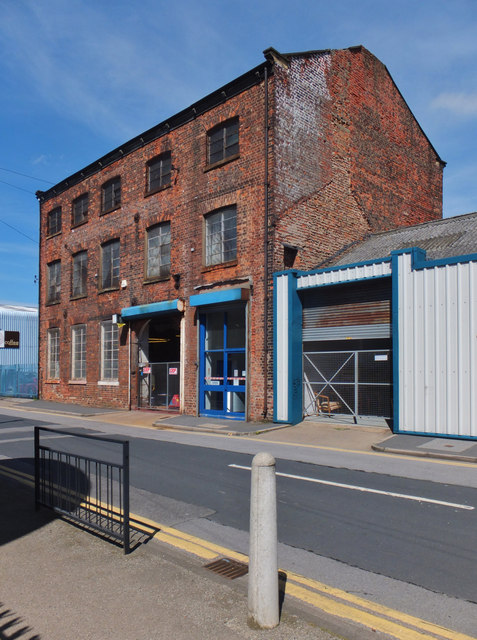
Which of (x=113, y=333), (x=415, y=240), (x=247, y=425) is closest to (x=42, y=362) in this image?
(x=113, y=333)

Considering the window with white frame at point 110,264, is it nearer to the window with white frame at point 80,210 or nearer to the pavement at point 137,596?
the window with white frame at point 80,210

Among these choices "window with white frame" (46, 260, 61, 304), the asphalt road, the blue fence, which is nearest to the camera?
the asphalt road

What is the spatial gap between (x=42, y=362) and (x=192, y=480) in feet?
71.6

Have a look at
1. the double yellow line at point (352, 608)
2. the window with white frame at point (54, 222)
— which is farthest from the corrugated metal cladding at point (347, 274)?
the window with white frame at point (54, 222)

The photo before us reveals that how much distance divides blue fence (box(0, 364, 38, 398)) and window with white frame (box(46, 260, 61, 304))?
699cm

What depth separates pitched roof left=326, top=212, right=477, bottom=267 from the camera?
15.1 metres

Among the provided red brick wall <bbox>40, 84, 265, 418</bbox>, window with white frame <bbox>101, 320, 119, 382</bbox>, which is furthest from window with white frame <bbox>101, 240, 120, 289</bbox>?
window with white frame <bbox>101, 320, 119, 382</bbox>

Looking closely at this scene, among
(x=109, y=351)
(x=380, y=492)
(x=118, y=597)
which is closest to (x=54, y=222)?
(x=109, y=351)

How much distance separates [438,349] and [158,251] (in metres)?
11.8

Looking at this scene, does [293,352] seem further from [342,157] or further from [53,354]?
[53,354]

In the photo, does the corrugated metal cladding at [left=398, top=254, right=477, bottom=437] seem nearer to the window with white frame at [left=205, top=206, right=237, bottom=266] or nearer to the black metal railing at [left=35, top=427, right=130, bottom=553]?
the window with white frame at [left=205, top=206, right=237, bottom=266]

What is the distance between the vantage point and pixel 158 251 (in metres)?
21.0

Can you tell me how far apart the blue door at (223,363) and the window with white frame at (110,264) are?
6.18 metres

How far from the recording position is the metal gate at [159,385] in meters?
20.9
